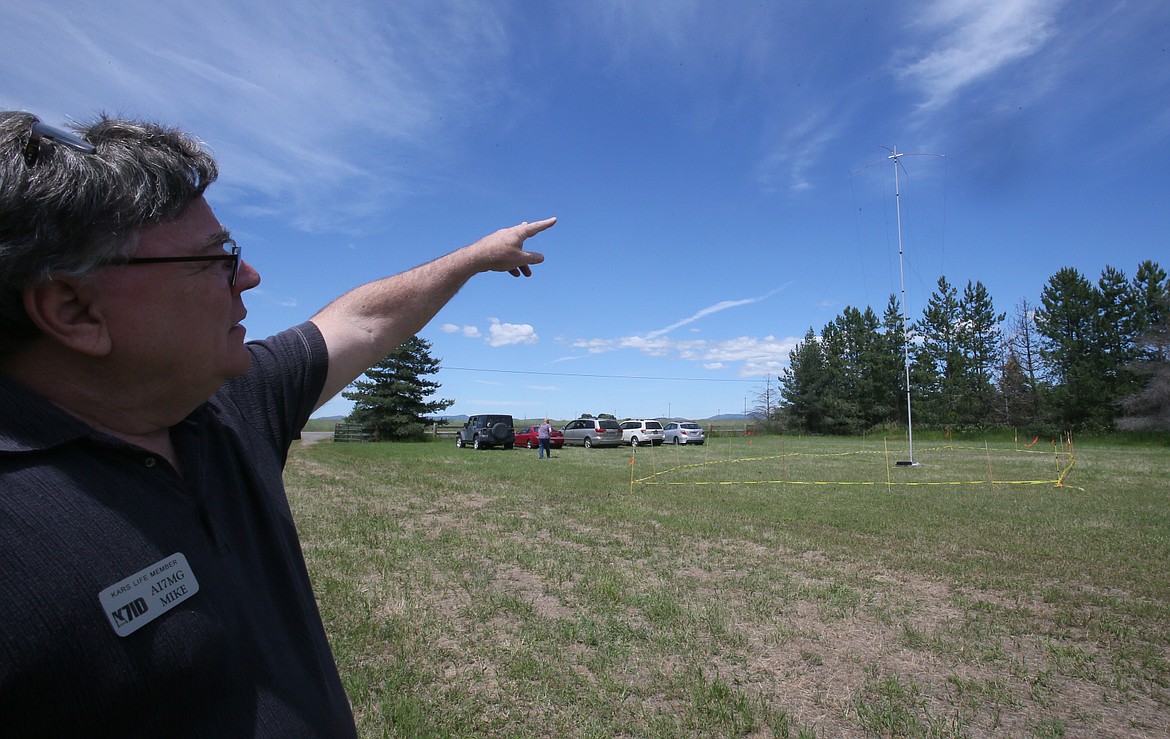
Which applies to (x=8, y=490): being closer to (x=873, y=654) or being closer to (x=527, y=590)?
(x=873, y=654)

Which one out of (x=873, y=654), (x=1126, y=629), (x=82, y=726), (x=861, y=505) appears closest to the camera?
(x=82, y=726)

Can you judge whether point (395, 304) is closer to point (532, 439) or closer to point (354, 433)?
point (532, 439)

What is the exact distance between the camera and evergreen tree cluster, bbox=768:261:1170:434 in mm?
37125

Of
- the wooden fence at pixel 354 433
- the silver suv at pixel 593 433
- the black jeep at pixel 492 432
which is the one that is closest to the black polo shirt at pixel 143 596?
the black jeep at pixel 492 432

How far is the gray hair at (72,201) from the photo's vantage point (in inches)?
34.6

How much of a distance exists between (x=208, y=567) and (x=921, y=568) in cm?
691

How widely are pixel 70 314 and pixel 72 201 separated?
0.17 m

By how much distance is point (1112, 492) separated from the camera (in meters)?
12.4

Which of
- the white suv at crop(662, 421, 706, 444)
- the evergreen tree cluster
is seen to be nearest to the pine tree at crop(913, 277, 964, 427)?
the evergreen tree cluster

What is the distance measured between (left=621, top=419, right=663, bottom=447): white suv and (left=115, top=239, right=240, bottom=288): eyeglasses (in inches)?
1252

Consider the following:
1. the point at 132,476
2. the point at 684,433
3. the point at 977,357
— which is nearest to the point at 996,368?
the point at 977,357

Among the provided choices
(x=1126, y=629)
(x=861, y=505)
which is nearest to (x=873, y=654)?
(x=1126, y=629)

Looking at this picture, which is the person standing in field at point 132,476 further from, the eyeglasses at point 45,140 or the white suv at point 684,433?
the white suv at point 684,433

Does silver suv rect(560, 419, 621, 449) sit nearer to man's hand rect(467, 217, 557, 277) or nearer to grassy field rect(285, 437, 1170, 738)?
grassy field rect(285, 437, 1170, 738)
